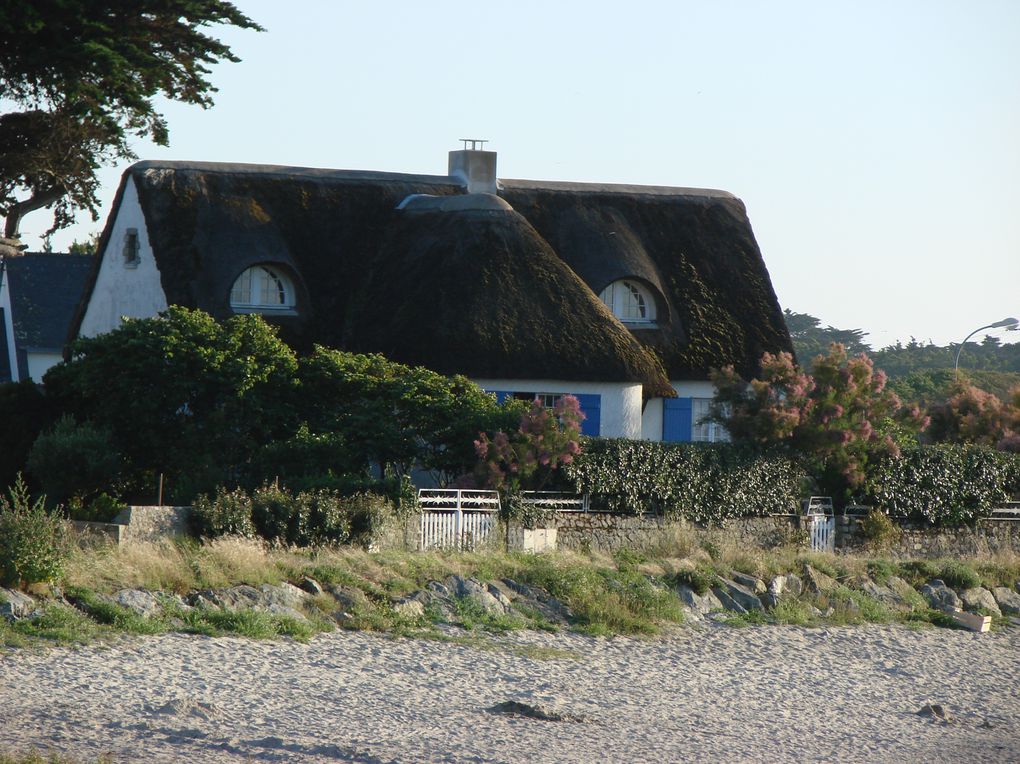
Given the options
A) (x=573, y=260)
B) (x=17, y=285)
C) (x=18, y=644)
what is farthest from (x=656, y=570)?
(x=17, y=285)

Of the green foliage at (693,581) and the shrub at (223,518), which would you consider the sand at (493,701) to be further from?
the shrub at (223,518)

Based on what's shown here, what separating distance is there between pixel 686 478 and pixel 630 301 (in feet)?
26.5

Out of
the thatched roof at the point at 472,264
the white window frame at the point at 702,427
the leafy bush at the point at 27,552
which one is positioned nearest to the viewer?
the leafy bush at the point at 27,552

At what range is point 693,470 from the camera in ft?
71.1

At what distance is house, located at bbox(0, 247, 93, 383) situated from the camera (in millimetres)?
39844

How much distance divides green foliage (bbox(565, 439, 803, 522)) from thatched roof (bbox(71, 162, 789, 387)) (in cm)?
378

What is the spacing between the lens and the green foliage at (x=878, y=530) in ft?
77.0

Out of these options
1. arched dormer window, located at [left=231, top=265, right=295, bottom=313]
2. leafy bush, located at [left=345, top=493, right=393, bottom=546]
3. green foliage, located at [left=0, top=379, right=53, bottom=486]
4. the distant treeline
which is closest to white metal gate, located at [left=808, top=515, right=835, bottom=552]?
leafy bush, located at [left=345, top=493, right=393, bottom=546]

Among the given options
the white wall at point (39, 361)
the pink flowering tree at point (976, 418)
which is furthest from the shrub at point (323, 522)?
the white wall at point (39, 361)

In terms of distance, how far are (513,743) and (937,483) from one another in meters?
15.1

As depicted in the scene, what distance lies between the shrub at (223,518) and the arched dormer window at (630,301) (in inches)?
507

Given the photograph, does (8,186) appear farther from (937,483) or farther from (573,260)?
(937,483)

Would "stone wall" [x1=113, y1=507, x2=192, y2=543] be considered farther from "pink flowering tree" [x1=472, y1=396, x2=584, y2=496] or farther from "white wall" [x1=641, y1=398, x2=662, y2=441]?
"white wall" [x1=641, y1=398, x2=662, y2=441]

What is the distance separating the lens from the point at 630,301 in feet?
95.3
